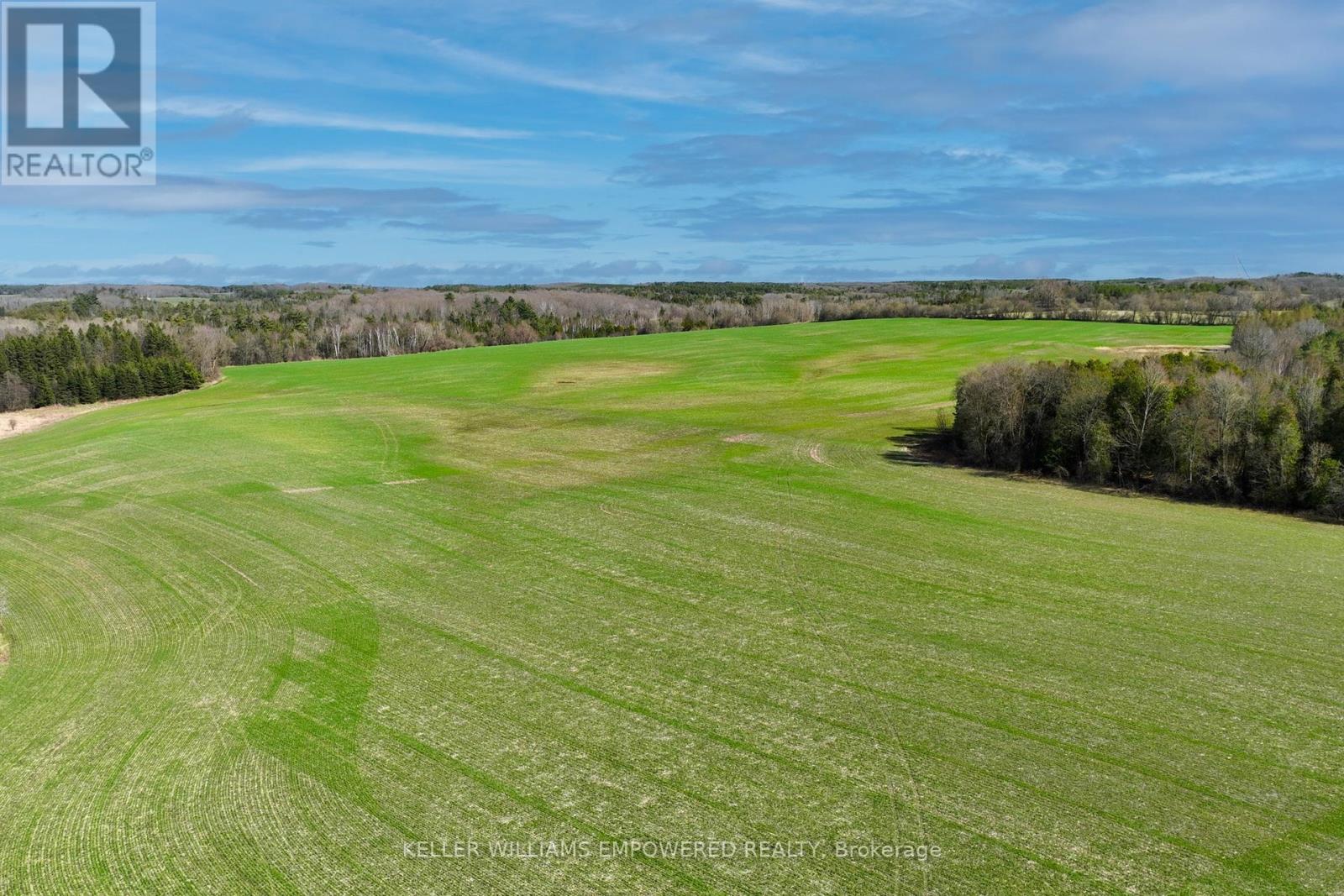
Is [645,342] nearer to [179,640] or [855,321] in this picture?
[855,321]

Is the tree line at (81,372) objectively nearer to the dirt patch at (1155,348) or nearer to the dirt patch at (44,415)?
the dirt patch at (44,415)

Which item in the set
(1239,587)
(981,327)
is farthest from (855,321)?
(1239,587)

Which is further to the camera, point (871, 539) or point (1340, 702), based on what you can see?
point (871, 539)

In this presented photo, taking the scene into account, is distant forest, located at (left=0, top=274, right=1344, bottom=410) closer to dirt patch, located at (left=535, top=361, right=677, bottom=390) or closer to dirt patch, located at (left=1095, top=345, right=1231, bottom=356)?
dirt patch, located at (left=1095, top=345, right=1231, bottom=356)

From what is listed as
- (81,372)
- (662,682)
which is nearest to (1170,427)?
(662,682)

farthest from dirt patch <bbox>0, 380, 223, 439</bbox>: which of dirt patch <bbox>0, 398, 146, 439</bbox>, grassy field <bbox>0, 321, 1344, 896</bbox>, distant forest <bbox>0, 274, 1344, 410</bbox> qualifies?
grassy field <bbox>0, 321, 1344, 896</bbox>

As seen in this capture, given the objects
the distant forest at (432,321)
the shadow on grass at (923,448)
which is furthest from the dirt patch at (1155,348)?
the shadow on grass at (923,448)

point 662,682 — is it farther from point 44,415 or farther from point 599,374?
point 44,415
